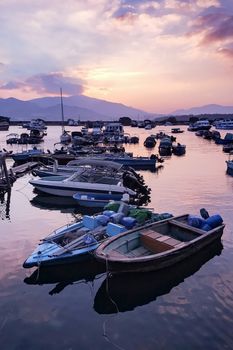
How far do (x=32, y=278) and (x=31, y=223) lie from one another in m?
7.34

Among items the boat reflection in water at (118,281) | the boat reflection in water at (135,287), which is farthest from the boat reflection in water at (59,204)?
the boat reflection in water at (135,287)

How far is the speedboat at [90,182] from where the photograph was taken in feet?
81.3

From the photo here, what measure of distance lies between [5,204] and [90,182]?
6.47 m

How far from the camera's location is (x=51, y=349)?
8.88 meters

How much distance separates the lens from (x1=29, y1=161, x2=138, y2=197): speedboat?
24.8 metres

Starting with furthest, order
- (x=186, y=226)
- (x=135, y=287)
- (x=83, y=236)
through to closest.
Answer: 1. (x=186, y=226)
2. (x=83, y=236)
3. (x=135, y=287)

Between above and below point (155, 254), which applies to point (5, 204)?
below

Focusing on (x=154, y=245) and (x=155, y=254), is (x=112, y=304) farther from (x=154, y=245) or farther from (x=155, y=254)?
(x=154, y=245)

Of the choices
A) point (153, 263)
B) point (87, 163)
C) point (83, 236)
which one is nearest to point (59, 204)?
point (87, 163)

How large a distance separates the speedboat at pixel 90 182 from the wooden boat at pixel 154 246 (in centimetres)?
894

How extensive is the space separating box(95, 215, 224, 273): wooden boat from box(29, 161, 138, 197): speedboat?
352 inches

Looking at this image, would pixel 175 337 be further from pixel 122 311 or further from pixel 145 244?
pixel 145 244

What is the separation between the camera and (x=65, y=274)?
43.4 ft

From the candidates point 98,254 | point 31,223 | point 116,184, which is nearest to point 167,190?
point 116,184
